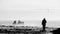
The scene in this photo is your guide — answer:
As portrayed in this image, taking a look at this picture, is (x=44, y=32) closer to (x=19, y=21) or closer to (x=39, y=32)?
(x=39, y=32)

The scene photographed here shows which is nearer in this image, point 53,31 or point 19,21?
point 53,31

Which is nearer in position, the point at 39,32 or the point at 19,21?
the point at 39,32

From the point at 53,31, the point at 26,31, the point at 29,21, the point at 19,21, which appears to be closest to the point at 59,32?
the point at 53,31

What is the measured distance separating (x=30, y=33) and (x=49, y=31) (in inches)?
44.3

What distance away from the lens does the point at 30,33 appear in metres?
5.06

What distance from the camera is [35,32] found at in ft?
16.5

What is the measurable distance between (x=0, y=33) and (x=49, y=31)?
9.62 ft

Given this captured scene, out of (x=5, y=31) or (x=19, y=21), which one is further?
(x=19, y=21)

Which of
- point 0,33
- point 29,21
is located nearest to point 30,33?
point 0,33

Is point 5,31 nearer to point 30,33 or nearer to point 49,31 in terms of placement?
point 30,33

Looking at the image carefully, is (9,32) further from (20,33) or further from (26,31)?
(26,31)

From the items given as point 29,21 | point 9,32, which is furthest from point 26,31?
point 29,21

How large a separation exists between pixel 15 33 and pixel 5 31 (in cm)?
61

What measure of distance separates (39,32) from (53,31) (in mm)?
815
